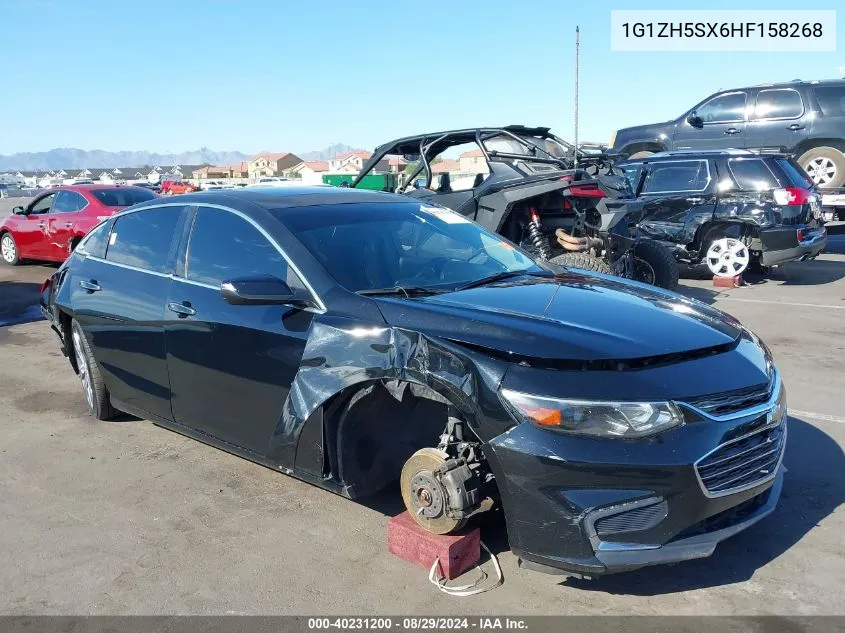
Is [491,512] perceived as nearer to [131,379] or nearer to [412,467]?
[412,467]

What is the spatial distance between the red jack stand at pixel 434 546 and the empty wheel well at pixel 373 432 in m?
0.25

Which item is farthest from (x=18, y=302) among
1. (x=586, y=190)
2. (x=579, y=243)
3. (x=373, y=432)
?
(x=373, y=432)

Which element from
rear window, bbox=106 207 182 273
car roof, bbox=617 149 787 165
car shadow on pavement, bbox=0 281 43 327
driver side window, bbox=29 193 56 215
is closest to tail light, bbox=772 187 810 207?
car roof, bbox=617 149 787 165

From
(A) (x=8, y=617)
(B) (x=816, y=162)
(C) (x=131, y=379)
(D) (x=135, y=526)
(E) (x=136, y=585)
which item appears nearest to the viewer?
(A) (x=8, y=617)

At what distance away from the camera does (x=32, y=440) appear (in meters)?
5.11

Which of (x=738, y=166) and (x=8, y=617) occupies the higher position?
(x=738, y=166)

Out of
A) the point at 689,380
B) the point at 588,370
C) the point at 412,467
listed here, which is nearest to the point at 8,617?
the point at 412,467

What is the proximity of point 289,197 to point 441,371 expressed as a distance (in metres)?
1.78

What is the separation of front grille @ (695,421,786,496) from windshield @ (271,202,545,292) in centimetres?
147

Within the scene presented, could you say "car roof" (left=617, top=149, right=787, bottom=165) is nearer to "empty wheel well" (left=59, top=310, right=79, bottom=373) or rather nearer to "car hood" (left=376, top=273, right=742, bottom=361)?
"car hood" (left=376, top=273, right=742, bottom=361)

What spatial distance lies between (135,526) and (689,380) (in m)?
2.72

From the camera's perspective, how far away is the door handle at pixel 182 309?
4113mm

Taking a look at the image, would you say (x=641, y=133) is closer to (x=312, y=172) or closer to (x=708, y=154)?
(x=708, y=154)

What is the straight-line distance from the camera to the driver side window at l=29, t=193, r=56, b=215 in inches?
543
